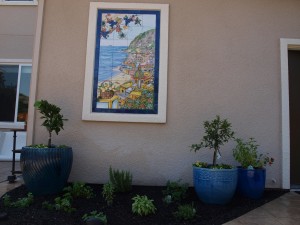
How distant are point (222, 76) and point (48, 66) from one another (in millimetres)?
3057

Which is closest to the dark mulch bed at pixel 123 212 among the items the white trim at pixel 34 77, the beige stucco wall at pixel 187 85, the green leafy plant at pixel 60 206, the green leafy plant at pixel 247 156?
the green leafy plant at pixel 60 206

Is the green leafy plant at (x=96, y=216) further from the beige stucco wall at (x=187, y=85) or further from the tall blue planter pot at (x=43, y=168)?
the beige stucco wall at (x=187, y=85)

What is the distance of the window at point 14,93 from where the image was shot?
8438 mm

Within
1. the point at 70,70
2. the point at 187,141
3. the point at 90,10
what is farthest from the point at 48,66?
the point at 187,141

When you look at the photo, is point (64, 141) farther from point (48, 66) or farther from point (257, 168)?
point (257, 168)

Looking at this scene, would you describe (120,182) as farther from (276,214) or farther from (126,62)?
(276,214)

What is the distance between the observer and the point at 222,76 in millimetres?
4938

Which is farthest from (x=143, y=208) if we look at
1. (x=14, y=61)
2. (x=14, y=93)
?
(x=14, y=61)

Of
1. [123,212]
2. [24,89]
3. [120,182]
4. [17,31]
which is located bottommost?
[123,212]

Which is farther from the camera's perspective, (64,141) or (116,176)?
Answer: (64,141)

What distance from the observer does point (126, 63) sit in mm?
4973

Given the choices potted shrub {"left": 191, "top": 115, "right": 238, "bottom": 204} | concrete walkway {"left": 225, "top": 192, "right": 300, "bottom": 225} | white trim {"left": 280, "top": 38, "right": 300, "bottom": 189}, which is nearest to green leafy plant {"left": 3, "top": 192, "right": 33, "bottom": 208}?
potted shrub {"left": 191, "top": 115, "right": 238, "bottom": 204}

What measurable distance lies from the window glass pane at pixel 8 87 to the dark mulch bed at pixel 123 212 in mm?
4874

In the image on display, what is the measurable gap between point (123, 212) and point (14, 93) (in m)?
6.48
